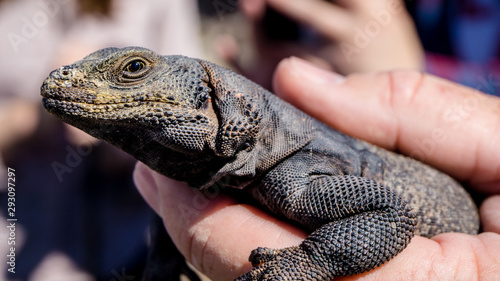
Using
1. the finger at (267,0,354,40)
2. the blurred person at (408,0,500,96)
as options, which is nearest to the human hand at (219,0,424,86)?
the finger at (267,0,354,40)

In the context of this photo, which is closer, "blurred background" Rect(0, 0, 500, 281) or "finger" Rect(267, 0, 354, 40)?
"blurred background" Rect(0, 0, 500, 281)

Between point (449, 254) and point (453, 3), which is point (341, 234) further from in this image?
point (453, 3)

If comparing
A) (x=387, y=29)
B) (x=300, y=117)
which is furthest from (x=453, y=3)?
(x=300, y=117)

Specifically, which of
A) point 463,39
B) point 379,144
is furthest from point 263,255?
point 463,39

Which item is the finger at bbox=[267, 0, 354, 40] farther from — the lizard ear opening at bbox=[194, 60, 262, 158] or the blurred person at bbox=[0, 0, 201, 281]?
the lizard ear opening at bbox=[194, 60, 262, 158]

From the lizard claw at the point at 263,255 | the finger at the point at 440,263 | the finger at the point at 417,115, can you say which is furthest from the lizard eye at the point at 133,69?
the finger at the point at 440,263

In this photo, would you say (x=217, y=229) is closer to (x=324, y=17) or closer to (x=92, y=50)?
(x=92, y=50)

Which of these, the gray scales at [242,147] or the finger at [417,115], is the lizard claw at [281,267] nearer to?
the gray scales at [242,147]
